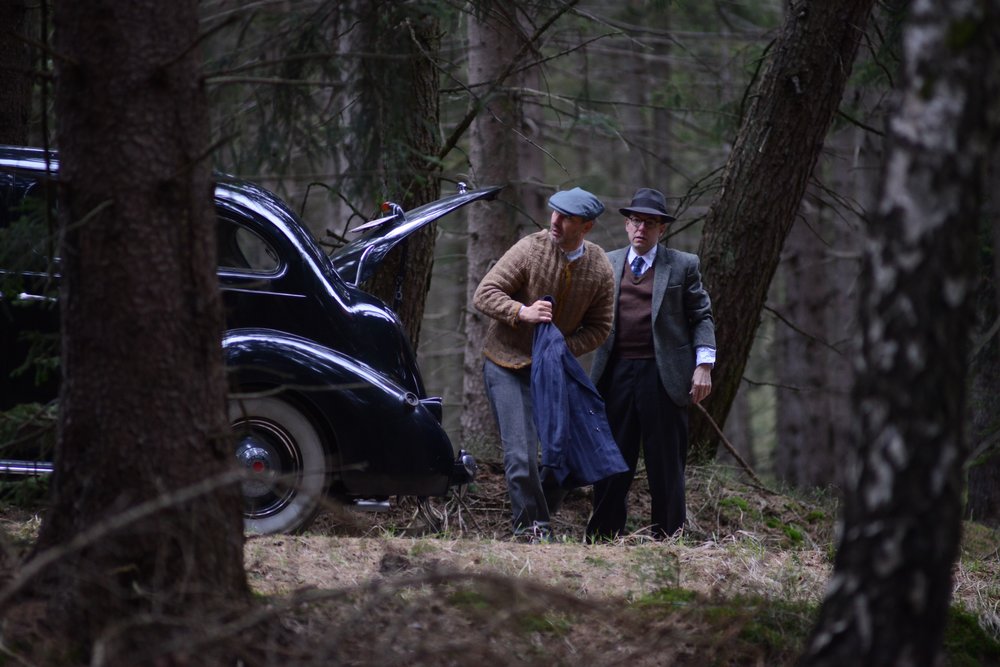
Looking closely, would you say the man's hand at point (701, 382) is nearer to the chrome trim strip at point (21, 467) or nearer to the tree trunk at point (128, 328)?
the chrome trim strip at point (21, 467)

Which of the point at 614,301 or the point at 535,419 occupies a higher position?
the point at 614,301

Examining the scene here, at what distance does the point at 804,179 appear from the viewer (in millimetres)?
8773

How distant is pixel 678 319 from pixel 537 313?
108cm

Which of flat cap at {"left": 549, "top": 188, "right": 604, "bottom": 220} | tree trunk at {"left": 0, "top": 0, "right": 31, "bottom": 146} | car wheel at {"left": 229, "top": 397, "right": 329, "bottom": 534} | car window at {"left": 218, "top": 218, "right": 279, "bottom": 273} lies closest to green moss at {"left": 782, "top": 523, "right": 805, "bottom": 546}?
flat cap at {"left": 549, "top": 188, "right": 604, "bottom": 220}

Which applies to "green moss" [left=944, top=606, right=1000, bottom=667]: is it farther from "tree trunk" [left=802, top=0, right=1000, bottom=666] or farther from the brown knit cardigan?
the brown knit cardigan

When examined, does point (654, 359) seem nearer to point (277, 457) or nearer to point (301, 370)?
point (301, 370)

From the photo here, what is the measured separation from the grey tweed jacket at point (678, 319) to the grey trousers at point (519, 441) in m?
0.76

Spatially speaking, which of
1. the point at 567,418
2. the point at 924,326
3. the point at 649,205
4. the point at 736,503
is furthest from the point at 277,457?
the point at 924,326

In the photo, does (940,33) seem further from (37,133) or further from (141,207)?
(37,133)

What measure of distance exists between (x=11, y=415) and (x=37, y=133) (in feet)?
20.1

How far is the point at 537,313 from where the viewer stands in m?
6.89

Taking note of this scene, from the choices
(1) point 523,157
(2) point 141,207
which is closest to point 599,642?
(2) point 141,207

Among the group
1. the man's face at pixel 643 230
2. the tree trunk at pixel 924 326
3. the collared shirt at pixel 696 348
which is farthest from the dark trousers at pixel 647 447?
the tree trunk at pixel 924 326

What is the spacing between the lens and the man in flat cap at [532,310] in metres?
7.00
